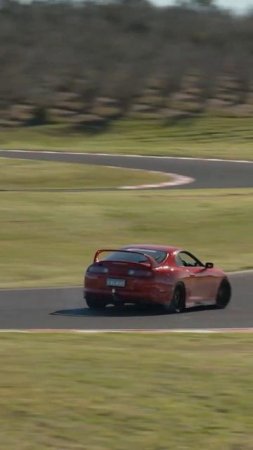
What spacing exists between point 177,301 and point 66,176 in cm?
2457

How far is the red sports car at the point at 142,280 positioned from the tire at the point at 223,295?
1.55ft

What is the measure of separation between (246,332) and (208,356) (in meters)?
4.11

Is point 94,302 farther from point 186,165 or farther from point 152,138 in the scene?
point 152,138

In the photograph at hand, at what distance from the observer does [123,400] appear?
27.2ft

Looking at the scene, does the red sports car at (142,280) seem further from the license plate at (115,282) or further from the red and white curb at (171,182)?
the red and white curb at (171,182)

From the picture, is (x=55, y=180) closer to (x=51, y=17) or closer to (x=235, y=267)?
(x=235, y=267)

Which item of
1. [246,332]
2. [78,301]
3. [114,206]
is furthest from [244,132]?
[246,332]

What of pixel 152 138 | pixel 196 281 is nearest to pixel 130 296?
pixel 196 281

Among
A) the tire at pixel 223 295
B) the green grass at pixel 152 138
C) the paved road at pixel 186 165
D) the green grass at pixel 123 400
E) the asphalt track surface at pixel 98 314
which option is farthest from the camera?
the green grass at pixel 152 138

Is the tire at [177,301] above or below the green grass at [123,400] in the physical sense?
below

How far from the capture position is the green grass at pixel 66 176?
42.1 m

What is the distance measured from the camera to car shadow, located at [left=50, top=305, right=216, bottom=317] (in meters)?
18.1

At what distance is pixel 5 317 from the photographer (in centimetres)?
1681

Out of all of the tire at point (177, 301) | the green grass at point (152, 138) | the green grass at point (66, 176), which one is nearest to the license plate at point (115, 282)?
the tire at point (177, 301)
